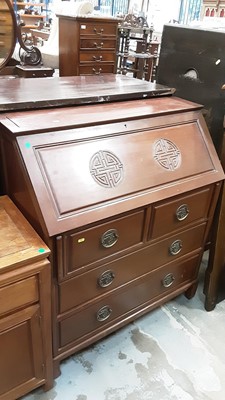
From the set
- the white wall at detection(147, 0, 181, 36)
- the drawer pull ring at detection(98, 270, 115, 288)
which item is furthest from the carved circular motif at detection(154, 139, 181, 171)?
the white wall at detection(147, 0, 181, 36)

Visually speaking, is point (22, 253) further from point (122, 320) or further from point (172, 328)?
point (172, 328)

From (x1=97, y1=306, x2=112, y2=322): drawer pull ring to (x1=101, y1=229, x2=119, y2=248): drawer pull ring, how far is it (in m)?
0.31

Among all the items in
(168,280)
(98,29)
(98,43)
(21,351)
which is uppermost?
(98,29)

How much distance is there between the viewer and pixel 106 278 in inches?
48.8

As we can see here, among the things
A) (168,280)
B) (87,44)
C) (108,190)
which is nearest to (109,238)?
(108,190)

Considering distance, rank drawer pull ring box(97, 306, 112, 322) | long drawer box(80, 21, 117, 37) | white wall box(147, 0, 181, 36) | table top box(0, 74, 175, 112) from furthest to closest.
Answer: white wall box(147, 0, 181, 36)
long drawer box(80, 21, 117, 37)
drawer pull ring box(97, 306, 112, 322)
table top box(0, 74, 175, 112)

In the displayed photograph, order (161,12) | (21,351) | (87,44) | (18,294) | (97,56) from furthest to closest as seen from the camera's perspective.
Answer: (161,12), (97,56), (87,44), (21,351), (18,294)

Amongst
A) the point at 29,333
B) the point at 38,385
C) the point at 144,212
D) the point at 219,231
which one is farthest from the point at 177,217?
the point at 38,385

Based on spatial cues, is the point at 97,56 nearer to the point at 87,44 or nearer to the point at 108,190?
the point at 87,44

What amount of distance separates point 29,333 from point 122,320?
19.6 inches

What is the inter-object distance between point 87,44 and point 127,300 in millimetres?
2386

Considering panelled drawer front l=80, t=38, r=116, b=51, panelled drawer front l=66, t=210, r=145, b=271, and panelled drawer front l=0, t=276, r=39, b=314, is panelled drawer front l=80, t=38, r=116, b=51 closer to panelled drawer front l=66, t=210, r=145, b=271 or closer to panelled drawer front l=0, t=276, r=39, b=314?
panelled drawer front l=66, t=210, r=145, b=271

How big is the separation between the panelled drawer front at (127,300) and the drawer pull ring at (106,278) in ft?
0.26

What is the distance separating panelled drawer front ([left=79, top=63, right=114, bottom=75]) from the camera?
10.0 feet
